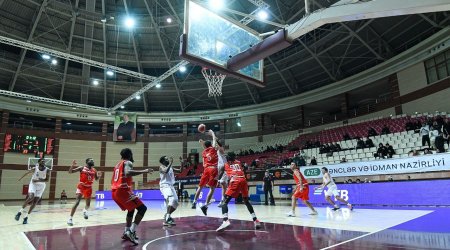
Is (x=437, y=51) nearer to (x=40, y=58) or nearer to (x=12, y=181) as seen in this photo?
(x=40, y=58)

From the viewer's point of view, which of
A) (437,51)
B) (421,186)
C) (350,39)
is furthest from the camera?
(350,39)

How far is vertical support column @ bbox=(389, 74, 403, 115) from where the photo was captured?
77.6 ft

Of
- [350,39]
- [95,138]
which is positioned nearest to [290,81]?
[350,39]

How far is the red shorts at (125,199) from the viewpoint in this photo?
607cm

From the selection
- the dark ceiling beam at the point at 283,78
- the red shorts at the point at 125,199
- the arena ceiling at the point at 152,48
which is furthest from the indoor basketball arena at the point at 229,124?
the dark ceiling beam at the point at 283,78

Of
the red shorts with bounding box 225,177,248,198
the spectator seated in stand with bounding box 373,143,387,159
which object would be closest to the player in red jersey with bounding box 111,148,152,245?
the red shorts with bounding box 225,177,248,198

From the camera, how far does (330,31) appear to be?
77.4ft

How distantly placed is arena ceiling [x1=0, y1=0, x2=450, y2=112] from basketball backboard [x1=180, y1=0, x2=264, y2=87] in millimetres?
12471

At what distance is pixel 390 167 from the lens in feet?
48.4

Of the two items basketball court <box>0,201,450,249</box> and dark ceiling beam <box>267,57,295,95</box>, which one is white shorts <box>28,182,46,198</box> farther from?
dark ceiling beam <box>267,57,295,95</box>

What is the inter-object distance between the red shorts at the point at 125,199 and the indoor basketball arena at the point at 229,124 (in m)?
0.03

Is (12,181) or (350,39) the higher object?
(350,39)

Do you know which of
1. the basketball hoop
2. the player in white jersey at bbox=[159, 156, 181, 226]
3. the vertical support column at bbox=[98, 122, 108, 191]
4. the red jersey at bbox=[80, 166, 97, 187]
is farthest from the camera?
the vertical support column at bbox=[98, 122, 108, 191]

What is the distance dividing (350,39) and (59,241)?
80.7 feet
